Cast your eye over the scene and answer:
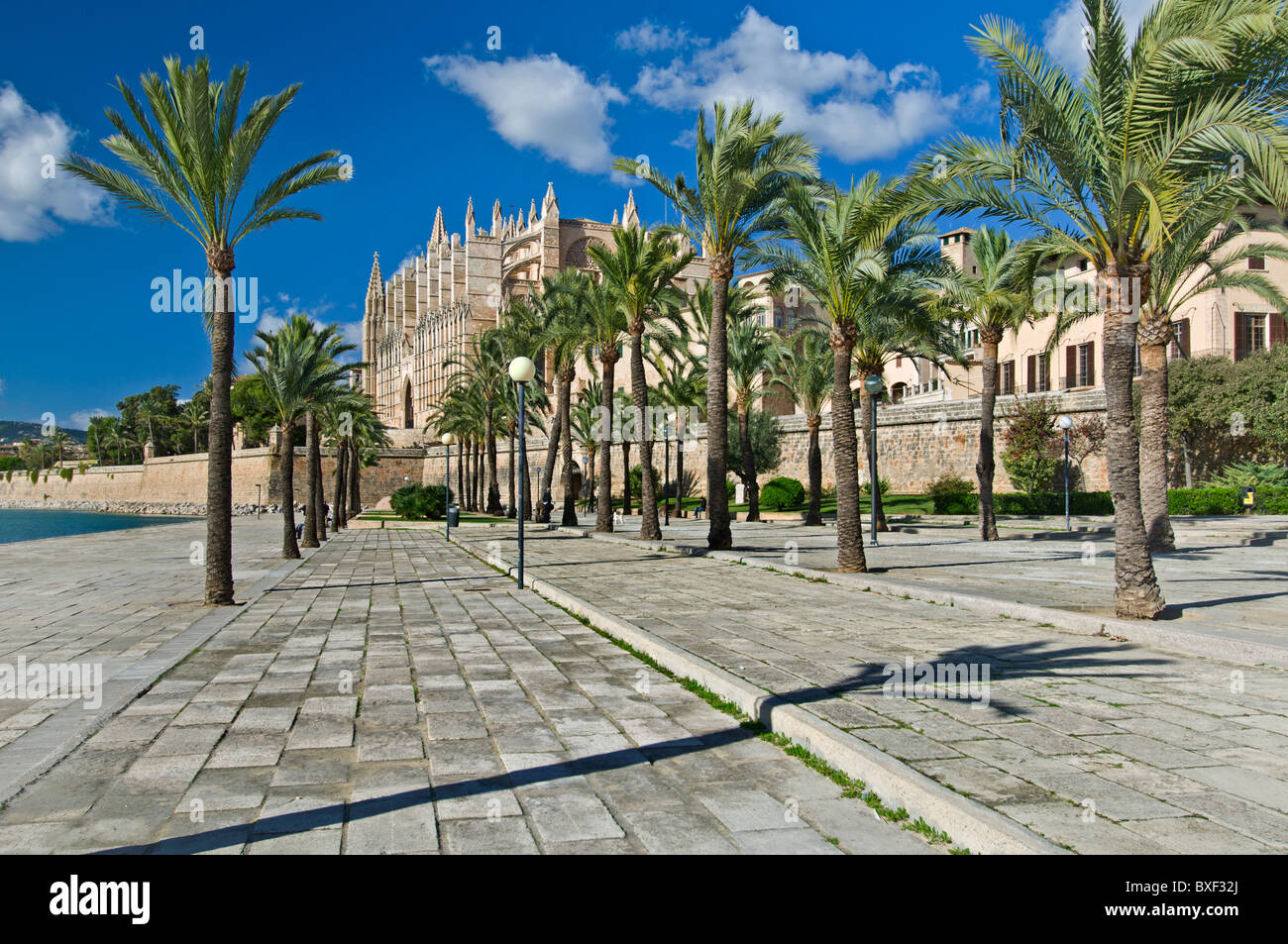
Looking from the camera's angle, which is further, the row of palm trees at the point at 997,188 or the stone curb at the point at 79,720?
the row of palm trees at the point at 997,188

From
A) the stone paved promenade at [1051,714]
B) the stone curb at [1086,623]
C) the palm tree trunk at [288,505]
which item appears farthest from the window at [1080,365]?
the stone paved promenade at [1051,714]

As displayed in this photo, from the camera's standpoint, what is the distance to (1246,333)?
34.8 m

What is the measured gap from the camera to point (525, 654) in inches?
306

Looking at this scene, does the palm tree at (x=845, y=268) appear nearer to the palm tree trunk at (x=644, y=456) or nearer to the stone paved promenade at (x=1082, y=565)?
the stone paved promenade at (x=1082, y=565)

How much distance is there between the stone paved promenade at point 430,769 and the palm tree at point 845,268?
723 centimetres

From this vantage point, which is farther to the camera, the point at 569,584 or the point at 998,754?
the point at 569,584

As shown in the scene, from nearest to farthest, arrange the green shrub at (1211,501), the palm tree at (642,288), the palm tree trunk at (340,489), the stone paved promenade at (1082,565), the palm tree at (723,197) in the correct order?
the stone paved promenade at (1082,565)
the palm tree at (723,197)
the palm tree at (642,288)
the green shrub at (1211,501)
the palm tree trunk at (340,489)

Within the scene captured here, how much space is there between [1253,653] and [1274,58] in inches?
233

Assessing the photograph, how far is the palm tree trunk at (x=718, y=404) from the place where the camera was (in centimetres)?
1848

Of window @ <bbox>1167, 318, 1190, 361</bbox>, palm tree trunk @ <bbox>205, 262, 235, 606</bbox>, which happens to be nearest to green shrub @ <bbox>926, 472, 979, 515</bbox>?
window @ <bbox>1167, 318, 1190, 361</bbox>

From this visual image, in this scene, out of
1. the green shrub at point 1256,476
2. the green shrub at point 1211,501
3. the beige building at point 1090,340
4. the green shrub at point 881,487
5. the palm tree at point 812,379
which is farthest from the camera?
the green shrub at point 881,487

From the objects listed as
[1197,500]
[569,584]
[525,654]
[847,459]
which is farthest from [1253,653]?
[1197,500]

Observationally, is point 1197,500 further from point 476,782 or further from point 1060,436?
point 476,782

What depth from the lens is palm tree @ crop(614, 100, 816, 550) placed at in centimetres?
1755
